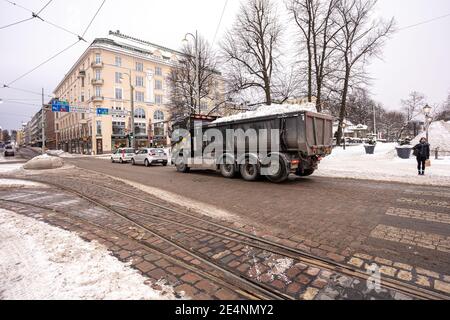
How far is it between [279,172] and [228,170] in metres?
2.82

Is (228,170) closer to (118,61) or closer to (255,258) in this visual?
(255,258)

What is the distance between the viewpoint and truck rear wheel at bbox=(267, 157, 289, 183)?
946 cm

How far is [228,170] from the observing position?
11.5 meters

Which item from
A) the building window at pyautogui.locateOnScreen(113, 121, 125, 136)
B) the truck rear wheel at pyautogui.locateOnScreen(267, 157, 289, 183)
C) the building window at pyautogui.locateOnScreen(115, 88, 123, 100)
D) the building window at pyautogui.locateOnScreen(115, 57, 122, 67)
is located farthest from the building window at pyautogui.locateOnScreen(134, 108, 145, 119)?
the truck rear wheel at pyautogui.locateOnScreen(267, 157, 289, 183)

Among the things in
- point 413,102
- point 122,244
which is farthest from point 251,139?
point 413,102

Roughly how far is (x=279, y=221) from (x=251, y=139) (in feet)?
19.9

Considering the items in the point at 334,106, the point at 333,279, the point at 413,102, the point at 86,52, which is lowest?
the point at 333,279

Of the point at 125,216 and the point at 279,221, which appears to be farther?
the point at 125,216

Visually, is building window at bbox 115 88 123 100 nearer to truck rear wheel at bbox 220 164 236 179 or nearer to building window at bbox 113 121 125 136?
building window at bbox 113 121 125 136

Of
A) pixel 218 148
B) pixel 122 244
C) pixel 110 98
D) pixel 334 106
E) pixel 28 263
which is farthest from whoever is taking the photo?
pixel 110 98

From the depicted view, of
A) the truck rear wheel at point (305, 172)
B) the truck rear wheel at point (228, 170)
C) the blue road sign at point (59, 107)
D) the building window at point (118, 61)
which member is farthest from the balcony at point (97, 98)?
the truck rear wheel at point (305, 172)

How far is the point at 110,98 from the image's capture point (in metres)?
45.6

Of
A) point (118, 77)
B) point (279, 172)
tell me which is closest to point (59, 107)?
point (118, 77)
